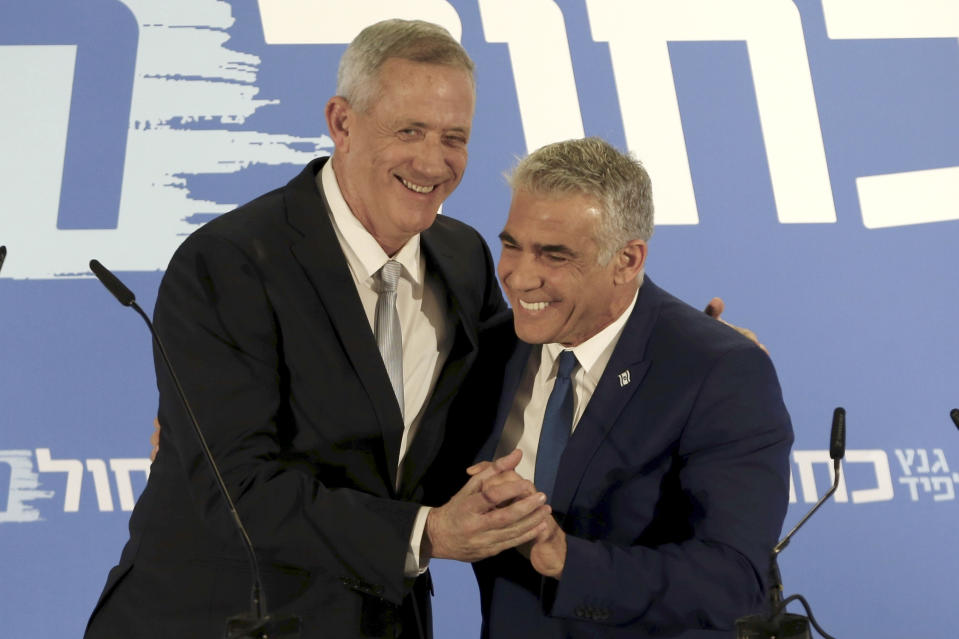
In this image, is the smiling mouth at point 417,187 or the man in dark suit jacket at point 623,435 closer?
the man in dark suit jacket at point 623,435

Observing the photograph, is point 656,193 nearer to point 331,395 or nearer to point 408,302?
point 408,302

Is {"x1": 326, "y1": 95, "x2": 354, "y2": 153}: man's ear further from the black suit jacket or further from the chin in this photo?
the chin

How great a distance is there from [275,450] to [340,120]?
2.45 feet

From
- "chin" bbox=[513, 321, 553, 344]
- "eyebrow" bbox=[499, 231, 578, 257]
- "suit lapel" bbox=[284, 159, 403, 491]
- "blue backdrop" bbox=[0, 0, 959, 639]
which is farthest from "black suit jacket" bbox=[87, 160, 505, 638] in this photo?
"blue backdrop" bbox=[0, 0, 959, 639]

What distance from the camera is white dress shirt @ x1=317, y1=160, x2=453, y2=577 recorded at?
94.3 inches

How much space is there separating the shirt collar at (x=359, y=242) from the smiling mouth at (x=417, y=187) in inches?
5.1

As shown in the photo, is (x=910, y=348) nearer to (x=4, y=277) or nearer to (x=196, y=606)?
(x=196, y=606)

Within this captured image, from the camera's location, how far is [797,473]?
4117 millimetres

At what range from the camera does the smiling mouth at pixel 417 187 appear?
243 cm

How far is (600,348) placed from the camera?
2354 mm

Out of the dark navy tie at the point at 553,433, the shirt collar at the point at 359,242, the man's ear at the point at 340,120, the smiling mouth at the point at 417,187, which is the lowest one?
the dark navy tie at the point at 553,433

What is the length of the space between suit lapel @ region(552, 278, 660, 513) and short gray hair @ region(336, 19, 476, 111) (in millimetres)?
670

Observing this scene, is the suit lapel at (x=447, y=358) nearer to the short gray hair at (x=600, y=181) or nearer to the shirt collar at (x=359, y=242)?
the shirt collar at (x=359, y=242)

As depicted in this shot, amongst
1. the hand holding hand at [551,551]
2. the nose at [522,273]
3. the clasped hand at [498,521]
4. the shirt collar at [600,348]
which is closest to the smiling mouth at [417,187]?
the nose at [522,273]
